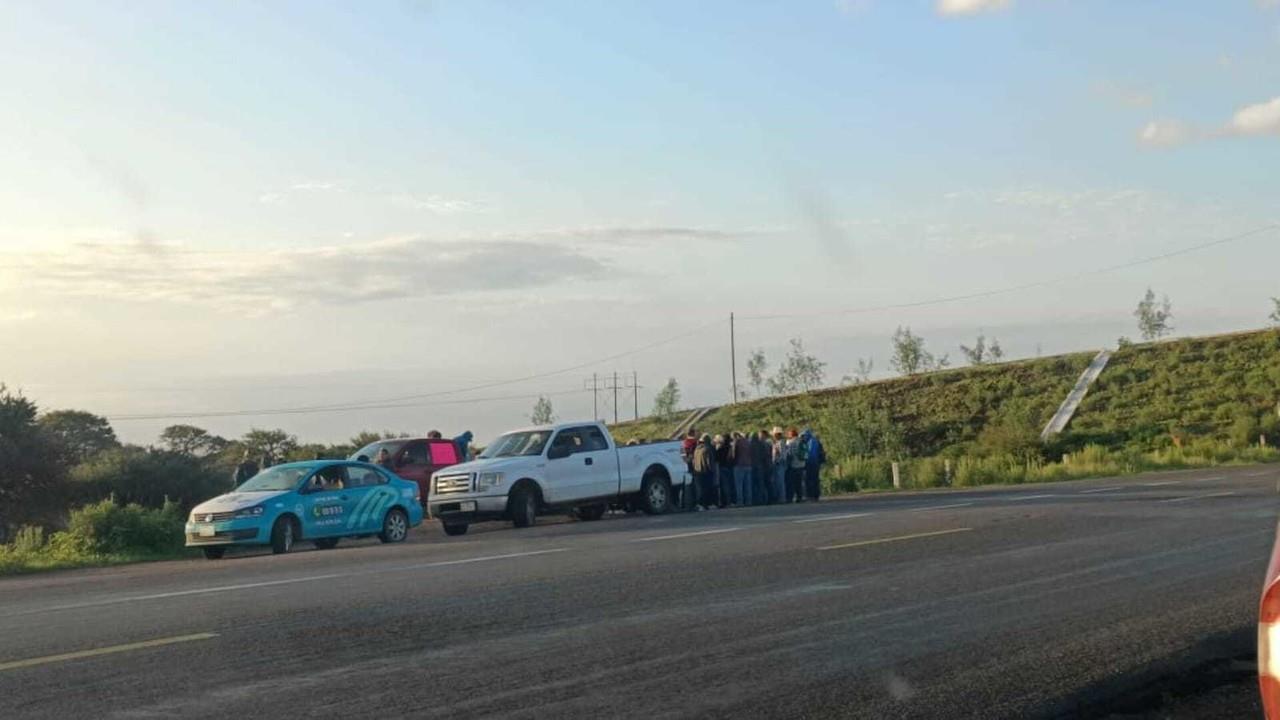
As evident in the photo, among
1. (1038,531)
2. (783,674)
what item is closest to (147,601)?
(783,674)

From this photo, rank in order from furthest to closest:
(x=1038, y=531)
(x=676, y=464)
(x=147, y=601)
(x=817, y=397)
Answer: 1. (x=817, y=397)
2. (x=676, y=464)
3. (x=1038, y=531)
4. (x=147, y=601)

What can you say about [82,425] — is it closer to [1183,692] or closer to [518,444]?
[518,444]

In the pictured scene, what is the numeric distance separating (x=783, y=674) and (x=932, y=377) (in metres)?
73.7

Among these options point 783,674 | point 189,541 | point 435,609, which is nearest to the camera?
point 783,674

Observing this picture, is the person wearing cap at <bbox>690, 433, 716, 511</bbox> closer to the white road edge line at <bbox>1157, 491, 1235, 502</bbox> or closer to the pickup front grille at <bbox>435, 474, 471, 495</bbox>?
the pickup front grille at <bbox>435, 474, 471, 495</bbox>

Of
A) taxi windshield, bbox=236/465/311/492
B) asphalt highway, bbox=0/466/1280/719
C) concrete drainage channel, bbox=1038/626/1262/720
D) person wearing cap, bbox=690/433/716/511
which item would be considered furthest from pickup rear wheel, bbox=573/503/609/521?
concrete drainage channel, bbox=1038/626/1262/720

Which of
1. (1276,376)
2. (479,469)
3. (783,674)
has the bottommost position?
(783,674)

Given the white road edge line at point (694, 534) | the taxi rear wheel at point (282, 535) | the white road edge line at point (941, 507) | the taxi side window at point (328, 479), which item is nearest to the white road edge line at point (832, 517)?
the white road edge line at point (941, 507)

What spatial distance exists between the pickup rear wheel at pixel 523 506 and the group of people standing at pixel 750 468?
5154 millimetres

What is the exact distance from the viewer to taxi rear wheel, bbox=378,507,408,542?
23172 mm

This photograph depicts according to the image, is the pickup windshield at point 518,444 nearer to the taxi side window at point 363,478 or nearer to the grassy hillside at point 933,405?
the taxi side window at point 363,478

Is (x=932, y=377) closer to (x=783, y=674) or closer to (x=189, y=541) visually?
(x=189, y=541)

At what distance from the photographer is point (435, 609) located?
35.8 feet

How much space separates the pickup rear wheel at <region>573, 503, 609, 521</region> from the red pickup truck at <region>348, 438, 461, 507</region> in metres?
4.02
